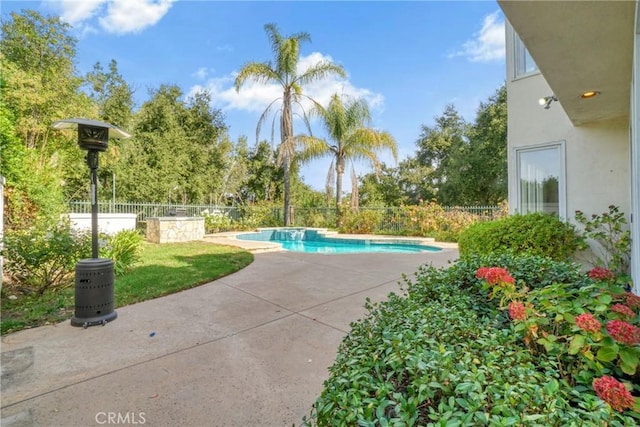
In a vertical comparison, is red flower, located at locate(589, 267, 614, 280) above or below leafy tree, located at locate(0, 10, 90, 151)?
below

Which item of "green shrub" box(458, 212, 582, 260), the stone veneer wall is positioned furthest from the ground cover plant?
the stone veneer wall

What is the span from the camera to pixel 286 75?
1410 centimetres

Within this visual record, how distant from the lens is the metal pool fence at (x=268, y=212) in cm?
1238

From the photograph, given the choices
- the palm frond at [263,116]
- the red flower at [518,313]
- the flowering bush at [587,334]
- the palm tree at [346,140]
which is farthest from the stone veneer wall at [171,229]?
the red flower at [518,313]

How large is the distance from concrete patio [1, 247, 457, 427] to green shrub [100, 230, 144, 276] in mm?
1859

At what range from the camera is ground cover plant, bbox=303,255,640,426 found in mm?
1029

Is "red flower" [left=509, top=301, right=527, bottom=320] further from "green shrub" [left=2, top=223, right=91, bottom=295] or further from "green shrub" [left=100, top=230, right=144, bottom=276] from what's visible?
"green shrub" [left=100, top=230, right=144, bottom=276]

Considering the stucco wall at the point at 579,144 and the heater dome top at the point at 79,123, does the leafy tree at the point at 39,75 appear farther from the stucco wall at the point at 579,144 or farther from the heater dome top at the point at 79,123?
the stucco wall at the point at 579,144

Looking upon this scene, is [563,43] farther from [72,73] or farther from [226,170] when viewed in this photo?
[226,170]

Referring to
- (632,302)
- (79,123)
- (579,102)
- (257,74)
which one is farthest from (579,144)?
(257,74)

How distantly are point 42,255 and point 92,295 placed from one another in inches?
62.6

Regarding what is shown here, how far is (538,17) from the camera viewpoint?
7.65 feet

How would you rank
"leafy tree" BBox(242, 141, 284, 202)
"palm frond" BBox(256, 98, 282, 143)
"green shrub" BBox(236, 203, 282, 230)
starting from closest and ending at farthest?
"palm frond" BBox(256, 98, 282, 143)
"green shrub" BBox(236, 203, 282, 230)
"leafy tree" BBox(242, 141, 284, 202)

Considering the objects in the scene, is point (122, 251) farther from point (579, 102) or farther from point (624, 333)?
point (579, 102)
